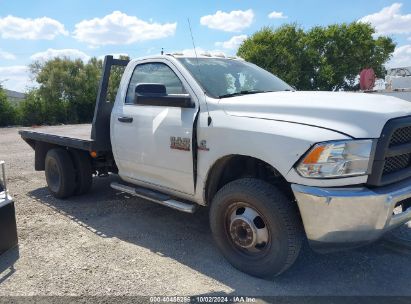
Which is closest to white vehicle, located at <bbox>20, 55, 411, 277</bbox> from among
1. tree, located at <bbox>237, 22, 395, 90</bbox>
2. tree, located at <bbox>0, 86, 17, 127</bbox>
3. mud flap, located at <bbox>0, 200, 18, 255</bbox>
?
mud flap, located at <bbox>0, 200, 18, 255</bbox>

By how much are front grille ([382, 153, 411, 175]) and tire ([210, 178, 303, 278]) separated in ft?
2.61

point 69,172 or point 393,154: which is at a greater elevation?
point 393,154

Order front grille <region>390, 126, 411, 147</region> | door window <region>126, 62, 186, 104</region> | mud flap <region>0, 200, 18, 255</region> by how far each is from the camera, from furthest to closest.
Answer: door window <region>126, 62, 186, 104</region> → mud flap <region>0, 200, 18, 255</region> → front grille <region>390, 126, 411, 147</region>

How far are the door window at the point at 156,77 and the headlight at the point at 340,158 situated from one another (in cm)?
172

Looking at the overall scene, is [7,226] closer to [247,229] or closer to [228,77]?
[247,229]

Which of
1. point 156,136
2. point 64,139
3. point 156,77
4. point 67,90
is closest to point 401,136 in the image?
point 156,136

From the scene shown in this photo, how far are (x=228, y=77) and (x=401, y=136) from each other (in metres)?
1.88

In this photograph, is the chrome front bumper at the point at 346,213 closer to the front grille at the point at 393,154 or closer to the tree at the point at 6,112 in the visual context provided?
the front grille at the point at 393,154

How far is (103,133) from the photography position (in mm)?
5285

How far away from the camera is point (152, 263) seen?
3875 millimetres

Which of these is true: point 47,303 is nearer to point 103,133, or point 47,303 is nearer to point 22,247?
point 22,247

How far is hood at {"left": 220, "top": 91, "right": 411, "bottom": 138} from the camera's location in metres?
3.02

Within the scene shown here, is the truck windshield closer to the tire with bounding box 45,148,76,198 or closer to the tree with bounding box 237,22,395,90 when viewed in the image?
the tire with bounding box 45,148,76,198

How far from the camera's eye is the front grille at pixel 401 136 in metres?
3.16
